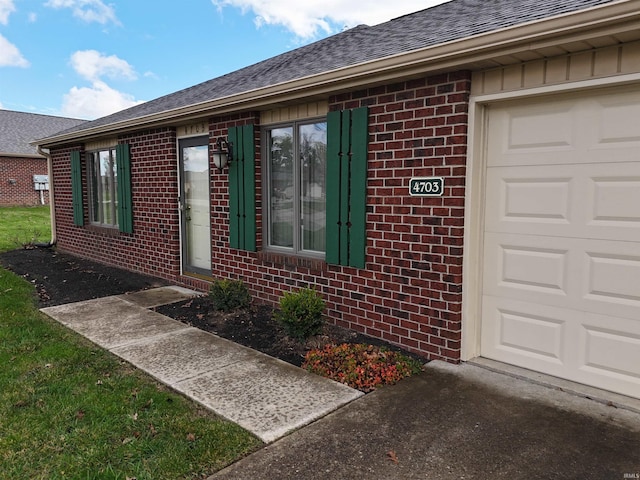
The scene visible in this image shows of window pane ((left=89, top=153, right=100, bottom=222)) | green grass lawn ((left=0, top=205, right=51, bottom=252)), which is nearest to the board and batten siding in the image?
window pane ((left=89, top=153, right=100, bottom=222))

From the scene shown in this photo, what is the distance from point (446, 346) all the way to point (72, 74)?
3807cm

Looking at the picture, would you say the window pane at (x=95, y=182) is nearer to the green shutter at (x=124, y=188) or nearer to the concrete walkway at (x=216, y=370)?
the green shutter at (x=124, y=188)

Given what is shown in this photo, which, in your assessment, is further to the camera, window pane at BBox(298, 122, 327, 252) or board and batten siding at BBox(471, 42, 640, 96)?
window pane at BBox(298, 122, 327, 252)

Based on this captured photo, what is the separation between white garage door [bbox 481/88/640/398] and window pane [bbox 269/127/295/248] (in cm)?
236

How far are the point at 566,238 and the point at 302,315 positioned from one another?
89.4 inches

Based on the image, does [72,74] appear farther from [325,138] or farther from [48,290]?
[325,138]

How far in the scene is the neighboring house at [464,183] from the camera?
309 cm

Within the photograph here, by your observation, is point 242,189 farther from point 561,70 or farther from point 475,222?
point 561,70

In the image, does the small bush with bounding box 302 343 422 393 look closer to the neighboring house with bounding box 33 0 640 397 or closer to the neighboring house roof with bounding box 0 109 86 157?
the neighboring house with bounding box 33 0 640 397

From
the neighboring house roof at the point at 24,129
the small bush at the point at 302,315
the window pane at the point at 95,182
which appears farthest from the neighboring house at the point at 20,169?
the small bush at the point at 302,315

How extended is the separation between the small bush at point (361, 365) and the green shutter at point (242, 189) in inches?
81.6

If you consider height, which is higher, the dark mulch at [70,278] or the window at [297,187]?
the window at [297,187]

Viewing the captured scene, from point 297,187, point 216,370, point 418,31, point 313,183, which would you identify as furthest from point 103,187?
point 418,31

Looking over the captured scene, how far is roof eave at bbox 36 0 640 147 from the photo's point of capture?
8.80 feet
